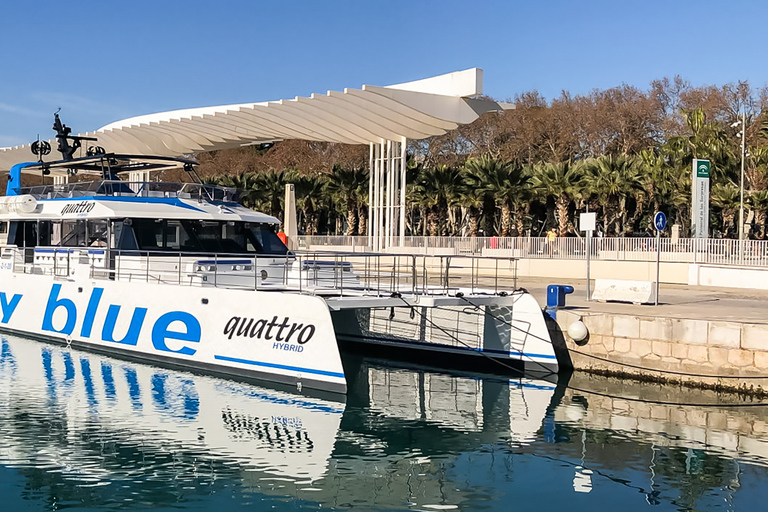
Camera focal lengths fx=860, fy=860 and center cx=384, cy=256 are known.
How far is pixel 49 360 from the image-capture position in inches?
677

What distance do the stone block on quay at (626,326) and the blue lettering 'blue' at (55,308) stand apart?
36.1 feet

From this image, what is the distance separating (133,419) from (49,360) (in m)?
5.60

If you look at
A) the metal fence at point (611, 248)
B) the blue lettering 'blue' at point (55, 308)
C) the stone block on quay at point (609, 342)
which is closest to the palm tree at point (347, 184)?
the metal fence at point (611, 248)

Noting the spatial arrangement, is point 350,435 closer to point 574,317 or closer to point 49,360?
point 574,317

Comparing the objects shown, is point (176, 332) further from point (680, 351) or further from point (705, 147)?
point (705, 147)

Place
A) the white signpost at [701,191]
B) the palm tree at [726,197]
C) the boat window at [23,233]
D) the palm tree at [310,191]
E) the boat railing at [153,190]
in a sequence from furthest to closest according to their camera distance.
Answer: the palm tree at [310,191], the palm tree at [726,197], the white signpost at [701,191], the boat window at [23,233], the boat railing at [153,190]

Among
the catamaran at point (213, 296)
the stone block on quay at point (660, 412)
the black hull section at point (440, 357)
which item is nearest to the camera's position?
the stone block on quay at point (660, 412)

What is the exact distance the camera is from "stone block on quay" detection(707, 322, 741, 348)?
47.7ft

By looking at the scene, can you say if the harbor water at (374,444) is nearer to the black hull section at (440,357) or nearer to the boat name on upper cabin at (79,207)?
the black hull section at (440,357)

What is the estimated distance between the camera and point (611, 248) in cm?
2938

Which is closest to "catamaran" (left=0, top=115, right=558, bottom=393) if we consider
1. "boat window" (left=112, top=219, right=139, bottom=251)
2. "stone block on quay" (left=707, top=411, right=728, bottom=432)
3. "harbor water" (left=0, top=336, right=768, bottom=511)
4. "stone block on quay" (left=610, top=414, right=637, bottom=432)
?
"boat window" (left=112, top=219, right=139, bottom=251)

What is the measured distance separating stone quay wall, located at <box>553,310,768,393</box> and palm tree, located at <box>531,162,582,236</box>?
1003 inches

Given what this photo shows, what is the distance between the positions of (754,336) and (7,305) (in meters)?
16.3

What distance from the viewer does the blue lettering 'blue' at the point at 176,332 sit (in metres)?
15.2
